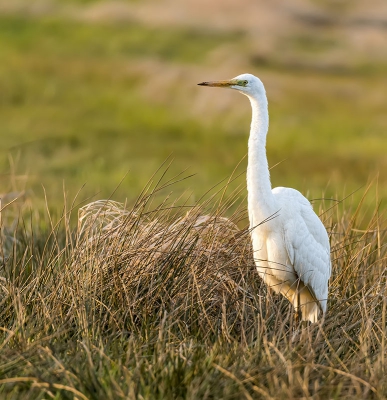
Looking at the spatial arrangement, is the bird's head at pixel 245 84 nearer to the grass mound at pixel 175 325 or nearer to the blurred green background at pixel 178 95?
the grass mound at pixel 175 325

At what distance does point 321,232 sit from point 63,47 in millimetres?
27979

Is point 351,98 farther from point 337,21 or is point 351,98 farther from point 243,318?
point 243,318

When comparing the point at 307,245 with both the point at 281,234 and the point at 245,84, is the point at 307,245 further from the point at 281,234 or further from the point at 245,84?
the point at 245,84

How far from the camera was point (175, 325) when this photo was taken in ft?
14.3

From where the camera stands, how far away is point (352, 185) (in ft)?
48.4

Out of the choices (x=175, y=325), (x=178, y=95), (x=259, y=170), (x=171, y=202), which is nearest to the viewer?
(x=175, y=325)

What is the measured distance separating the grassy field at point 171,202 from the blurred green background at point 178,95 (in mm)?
93

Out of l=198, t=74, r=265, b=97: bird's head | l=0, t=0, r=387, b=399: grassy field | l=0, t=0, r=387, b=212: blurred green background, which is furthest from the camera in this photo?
l=0, t=0, r=387, b=212: blurred green background

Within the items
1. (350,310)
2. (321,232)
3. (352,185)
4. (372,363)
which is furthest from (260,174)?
(352,185)

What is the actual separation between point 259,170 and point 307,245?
544 mm

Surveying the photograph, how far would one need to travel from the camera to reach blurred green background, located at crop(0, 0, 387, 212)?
15406mm

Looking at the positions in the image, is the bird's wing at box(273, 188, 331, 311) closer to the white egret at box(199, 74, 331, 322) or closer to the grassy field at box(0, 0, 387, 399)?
the white egret at box(199, 74, 331, 322)

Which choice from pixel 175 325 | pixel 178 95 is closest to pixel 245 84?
pixel 175 325

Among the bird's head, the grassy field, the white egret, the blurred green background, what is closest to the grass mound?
the grassy field
